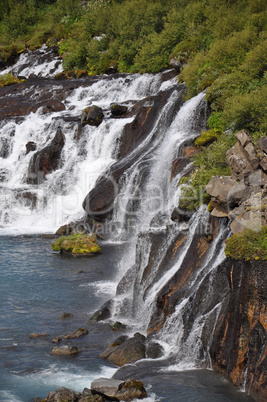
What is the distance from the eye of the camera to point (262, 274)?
11539 millimetres

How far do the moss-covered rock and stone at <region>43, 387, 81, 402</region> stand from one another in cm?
1323

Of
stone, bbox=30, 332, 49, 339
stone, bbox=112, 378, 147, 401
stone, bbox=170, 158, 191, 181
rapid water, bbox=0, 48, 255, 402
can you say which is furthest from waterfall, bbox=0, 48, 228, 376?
stone, bbox=30, 332, 49, 339

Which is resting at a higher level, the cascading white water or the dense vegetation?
the dense vegetation

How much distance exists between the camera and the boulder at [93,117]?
3359 cm

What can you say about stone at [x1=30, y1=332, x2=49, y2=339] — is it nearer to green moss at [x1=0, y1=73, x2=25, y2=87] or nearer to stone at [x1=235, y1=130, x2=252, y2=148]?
stone at [x1=235, y1=130, x2=252, y2=148]

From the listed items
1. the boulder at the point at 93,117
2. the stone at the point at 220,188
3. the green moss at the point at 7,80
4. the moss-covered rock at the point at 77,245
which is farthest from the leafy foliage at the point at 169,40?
the moss-covered rock at the point at 77,245

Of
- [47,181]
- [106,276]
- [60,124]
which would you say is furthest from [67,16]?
[106,276]

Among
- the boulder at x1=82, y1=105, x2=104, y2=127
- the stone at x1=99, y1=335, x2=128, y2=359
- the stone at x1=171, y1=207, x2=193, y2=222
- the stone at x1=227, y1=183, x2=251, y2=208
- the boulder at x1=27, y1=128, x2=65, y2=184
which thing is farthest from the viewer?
the boulder at x1=82, y1=105, x2=104, y2=127

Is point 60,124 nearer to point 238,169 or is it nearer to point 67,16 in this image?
point 238,169

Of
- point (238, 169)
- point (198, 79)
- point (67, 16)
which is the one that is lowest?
point (238, 169)

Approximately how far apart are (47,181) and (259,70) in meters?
16.1

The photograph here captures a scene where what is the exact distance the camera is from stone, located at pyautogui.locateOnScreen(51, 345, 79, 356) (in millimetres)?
14031

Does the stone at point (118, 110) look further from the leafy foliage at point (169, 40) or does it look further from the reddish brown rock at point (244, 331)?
the reddish brown rock at point (244, 331)

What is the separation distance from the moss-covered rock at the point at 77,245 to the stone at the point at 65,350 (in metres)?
10.3
